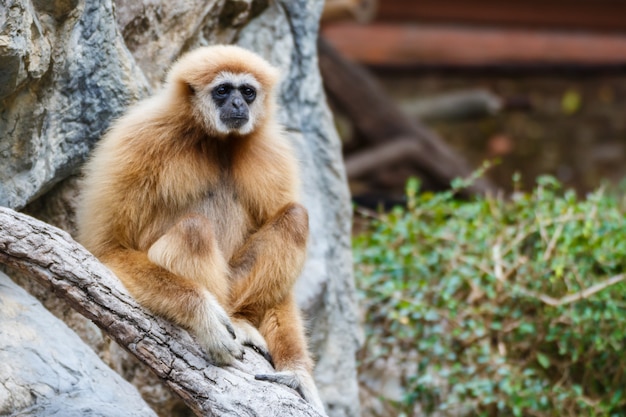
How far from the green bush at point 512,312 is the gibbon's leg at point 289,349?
205 centimetres

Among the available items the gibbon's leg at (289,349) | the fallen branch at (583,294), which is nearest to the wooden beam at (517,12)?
the fallen branch at (583,294)

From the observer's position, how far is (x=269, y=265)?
180 inches

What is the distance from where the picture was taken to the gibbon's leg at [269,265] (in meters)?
4.59

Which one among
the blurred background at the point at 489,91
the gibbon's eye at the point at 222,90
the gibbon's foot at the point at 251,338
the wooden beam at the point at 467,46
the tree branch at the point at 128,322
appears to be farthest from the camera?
the wooden beam at the point at 467,46

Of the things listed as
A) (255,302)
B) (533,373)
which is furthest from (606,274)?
(255,302)

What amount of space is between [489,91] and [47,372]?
34.3 feet

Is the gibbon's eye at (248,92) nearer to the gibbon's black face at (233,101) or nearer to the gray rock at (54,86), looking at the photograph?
the gibbon's black face at (233,101)

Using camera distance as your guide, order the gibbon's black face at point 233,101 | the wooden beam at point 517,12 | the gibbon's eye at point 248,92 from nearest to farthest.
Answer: the gibbon's black face at point 233,101, the gibbon's eye at point 248,92, the wooden beam at point 517,12

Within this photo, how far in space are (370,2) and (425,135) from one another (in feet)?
7.56

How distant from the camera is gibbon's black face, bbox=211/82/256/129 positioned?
473 cm

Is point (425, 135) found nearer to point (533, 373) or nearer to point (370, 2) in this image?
point (370, 2)

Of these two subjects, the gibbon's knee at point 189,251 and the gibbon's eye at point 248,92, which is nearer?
the gibbon's knee at point 189,251

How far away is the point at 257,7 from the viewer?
20.1 ft

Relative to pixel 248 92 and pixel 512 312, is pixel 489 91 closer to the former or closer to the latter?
pixel 512 312
